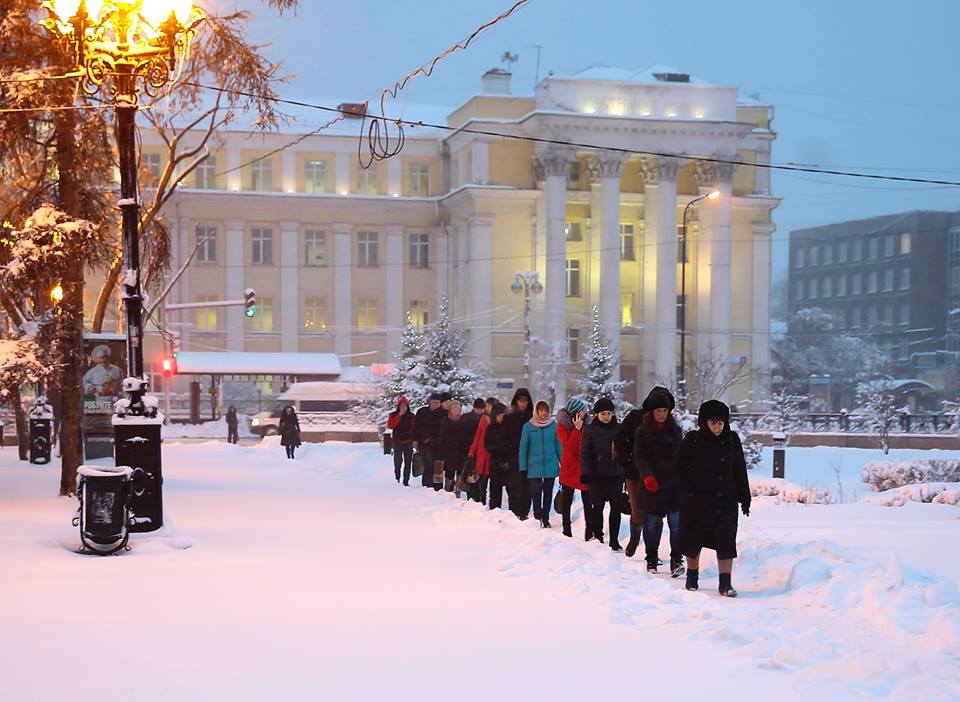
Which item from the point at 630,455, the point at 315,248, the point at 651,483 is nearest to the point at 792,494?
the point at 630,455

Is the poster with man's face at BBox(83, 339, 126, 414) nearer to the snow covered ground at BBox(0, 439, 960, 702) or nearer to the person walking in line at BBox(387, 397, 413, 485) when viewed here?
the person walking in line at BBox(387, 397, 413, 485)

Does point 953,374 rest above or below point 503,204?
below

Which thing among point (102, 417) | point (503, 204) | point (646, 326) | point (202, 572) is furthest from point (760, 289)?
point (202, 572)

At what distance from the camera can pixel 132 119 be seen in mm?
14125

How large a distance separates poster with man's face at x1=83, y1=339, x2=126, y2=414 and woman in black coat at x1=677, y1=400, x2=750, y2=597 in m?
14.0

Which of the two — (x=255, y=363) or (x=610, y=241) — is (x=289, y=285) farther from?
(x=610, y=241)

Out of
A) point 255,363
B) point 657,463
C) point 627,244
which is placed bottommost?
point 255,363

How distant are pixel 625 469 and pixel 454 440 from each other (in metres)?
9.31

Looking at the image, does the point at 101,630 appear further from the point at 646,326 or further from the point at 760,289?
the point at 760,289

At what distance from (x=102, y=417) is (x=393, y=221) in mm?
52514

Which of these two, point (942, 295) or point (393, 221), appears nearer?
point (393, 221)

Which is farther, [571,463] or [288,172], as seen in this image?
[288,172]

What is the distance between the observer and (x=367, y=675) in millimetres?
7582

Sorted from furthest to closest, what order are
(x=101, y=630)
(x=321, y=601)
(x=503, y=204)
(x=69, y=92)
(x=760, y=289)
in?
(x=760, y=289), (x=503, y=204), (x=69, y=92), (x=321, y=601), (x=101, y=630)
